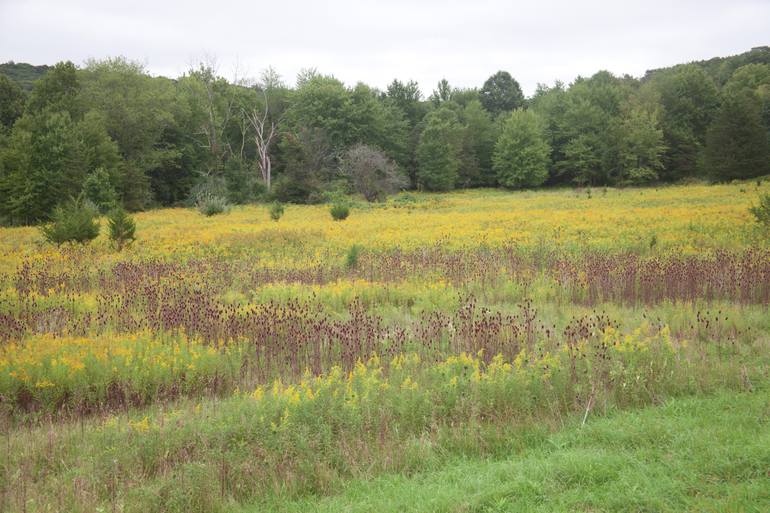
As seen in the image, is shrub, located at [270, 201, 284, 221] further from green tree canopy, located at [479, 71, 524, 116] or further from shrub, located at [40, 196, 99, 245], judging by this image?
green tree canopy, located at [479, 71, 524, 116]

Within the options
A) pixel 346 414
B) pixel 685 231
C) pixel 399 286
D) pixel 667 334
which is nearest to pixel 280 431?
pixel 346 414

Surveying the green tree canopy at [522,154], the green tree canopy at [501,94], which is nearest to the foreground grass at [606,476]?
the green tree canopy at [522,154]

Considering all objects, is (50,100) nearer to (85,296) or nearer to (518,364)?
(85,296)

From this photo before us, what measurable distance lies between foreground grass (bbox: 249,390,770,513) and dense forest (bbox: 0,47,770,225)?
36020mm

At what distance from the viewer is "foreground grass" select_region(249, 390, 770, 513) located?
418 centimetres

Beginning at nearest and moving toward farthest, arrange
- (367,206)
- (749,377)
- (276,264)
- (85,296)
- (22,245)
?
(749,377) → (85,296) → (276,264) → (22,245) → (367,206)

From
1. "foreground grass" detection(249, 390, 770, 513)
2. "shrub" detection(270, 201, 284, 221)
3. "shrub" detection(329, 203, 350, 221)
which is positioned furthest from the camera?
"shrub" detection(270, 201, 284, 221)

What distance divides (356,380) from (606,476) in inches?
117

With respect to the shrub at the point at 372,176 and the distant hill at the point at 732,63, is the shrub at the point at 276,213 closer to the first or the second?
the shrub at the point at 372,176

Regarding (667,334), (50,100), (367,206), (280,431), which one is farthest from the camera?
(50,100)

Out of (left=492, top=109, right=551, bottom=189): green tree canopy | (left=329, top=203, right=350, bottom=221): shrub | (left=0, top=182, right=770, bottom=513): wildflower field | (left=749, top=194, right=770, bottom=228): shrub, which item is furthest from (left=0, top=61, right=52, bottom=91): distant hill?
(left=749, top=194, right=770, bottom=228): shrub

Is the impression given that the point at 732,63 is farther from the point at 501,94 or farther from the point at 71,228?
the point at 71,228

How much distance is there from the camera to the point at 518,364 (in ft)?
21.9

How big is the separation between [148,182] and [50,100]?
421 inches
